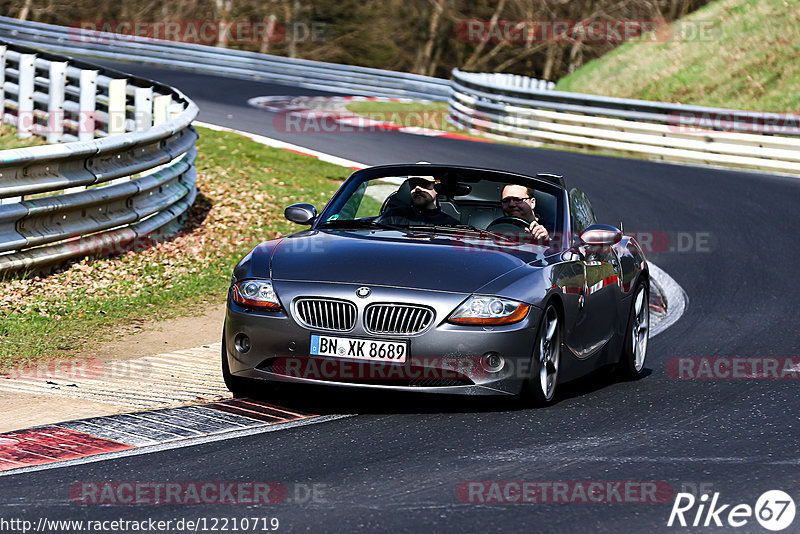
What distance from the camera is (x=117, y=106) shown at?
1764cm

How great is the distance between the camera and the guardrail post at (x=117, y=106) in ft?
57.7

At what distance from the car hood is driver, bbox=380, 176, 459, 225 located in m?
0.36

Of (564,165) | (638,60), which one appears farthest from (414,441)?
(638,60)

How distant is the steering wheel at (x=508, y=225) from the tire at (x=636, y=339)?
1276 millimetres

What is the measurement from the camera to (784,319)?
11109 mm

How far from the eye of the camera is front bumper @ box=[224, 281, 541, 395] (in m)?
6.82

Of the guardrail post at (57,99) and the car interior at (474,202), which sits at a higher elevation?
the car interior at (474,202)

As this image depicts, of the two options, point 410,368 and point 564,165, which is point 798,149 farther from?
point 410,368

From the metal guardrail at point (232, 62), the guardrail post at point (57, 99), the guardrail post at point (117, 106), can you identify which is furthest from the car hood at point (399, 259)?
Answer: the metal guardrail at point (232, 62)

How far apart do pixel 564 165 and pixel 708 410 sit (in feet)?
47.4
